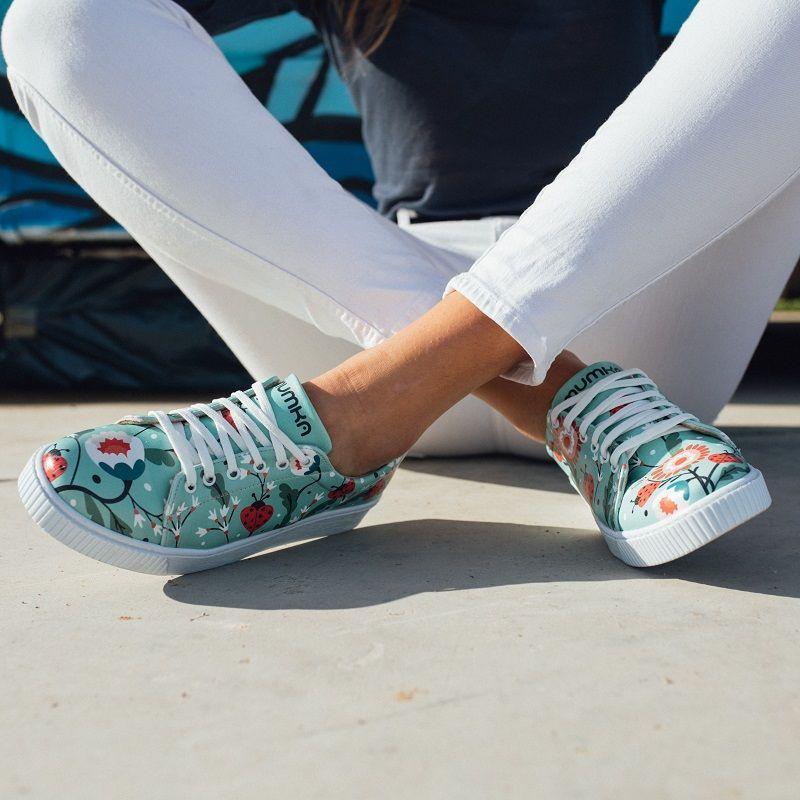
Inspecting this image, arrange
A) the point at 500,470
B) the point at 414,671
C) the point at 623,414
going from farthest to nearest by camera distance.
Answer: the point at 500,470 < the point at 623,414 < the point at 414,671

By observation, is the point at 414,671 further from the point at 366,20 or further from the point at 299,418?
the point at 366,20

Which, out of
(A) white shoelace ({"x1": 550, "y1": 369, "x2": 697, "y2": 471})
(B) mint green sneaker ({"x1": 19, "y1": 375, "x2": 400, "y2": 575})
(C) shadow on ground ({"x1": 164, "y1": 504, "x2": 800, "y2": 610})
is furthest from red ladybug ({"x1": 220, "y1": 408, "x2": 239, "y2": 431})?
(A) white shoelace ({"x1": 550, "y1": 369, "x2": 697, "y2": 471})

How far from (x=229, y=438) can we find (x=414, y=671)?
26 cm

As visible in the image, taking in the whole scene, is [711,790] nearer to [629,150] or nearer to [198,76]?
[629,150]

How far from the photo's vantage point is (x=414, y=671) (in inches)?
21.0

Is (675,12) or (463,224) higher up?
(675,12)

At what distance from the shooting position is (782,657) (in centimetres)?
54

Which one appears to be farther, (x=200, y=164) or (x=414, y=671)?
(x=200, y=164)

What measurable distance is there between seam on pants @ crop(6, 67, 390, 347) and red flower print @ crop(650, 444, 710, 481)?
0.89 feet

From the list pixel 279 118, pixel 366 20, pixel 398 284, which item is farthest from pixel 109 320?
pixel 398 284

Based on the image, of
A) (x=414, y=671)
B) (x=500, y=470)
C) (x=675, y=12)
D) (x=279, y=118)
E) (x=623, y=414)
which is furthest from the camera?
(x=279, y=118)

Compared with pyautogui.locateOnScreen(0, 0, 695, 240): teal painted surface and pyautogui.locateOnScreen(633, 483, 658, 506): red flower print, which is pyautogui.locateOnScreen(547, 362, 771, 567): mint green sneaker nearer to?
pyautogui.locateOnScreen(633, 483, 658, 506): red flower print

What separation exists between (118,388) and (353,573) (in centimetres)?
154

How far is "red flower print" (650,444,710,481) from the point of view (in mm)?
676
